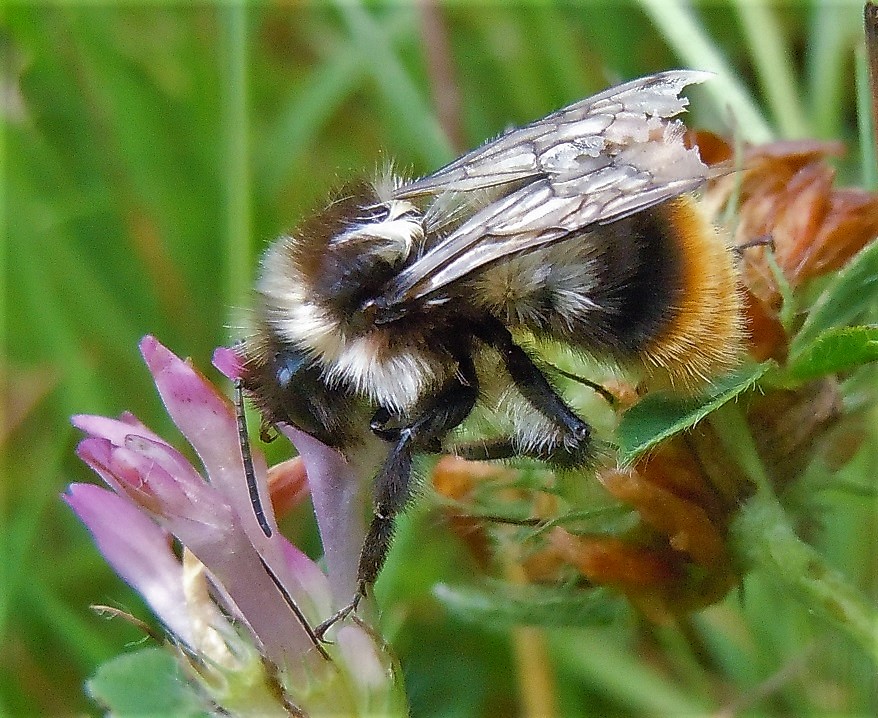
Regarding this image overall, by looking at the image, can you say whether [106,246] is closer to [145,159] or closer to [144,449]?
[145,159]

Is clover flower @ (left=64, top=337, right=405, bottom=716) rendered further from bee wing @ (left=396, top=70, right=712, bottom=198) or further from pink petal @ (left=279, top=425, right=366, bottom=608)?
bee wing @ (left=396, top=70, right=712, bottom=198)

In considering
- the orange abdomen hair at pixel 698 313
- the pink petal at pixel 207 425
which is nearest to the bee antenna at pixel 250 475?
the pink petal at pixel 207 425

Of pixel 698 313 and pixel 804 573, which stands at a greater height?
pixel 698 313

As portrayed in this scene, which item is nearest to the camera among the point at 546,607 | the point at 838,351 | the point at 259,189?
the point at 838,351

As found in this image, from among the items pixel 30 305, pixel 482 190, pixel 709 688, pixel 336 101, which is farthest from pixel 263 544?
pixel 336 101

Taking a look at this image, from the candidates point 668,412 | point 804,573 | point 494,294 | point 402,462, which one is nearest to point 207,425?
point 402,462

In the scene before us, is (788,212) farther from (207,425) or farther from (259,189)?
(259,189)

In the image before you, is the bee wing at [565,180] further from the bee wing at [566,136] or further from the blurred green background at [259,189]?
the blurred green background at [259,189]

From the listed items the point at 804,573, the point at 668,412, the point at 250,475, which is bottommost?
the point at 804,573
